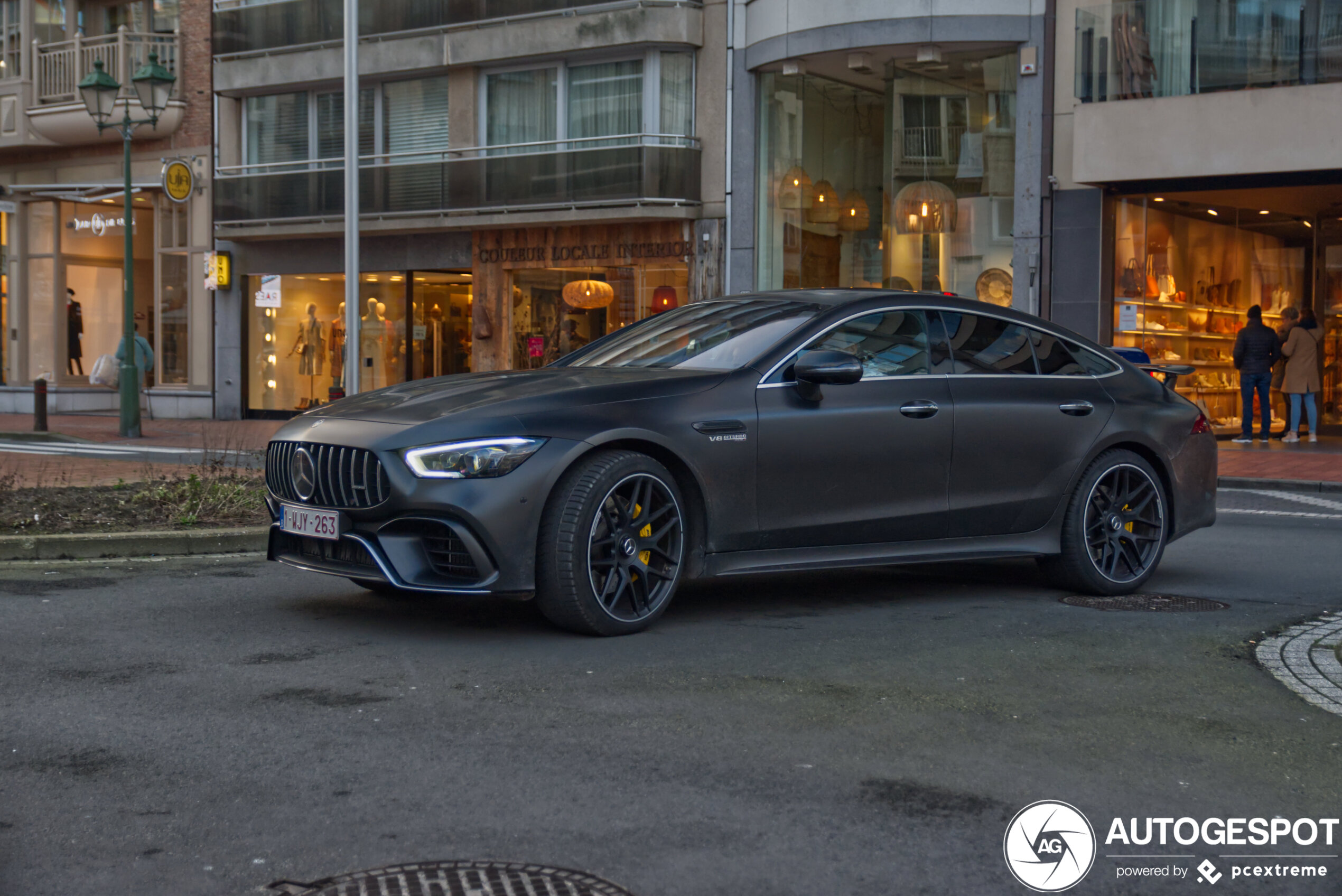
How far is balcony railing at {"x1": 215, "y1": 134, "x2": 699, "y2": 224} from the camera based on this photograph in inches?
1006

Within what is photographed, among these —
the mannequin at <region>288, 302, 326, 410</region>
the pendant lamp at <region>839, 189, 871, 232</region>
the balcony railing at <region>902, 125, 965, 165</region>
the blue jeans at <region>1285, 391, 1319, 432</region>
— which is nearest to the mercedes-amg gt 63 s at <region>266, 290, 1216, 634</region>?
the blue jeans at <region>1285, 391, 1319, 432</region>

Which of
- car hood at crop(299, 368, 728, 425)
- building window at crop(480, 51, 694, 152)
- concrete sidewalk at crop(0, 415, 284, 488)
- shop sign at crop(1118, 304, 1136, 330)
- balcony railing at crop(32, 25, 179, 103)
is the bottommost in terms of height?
concrete sidewalk at crop(0, 415, 284, 488)

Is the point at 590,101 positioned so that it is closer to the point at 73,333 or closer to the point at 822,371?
the point at 73,333

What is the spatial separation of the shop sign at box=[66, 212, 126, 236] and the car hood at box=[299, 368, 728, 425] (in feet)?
92.0


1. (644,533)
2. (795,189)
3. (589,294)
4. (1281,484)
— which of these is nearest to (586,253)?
(589,294)

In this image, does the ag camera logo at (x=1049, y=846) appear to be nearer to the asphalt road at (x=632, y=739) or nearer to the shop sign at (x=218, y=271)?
the asphalt road at (x=632, y=739)

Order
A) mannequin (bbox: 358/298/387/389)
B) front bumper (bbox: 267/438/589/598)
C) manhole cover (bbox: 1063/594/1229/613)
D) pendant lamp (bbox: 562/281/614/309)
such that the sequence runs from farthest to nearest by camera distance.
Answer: mannequin (bbox: 358/298/387/389) < pendant lamp (bbox: 562/281/614/309) < manhole cover (bbox: 1063/594/1229/613) < front bumper (bbox: 267/438/589/598)

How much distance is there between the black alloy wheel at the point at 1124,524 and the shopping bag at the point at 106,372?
26.7 meters

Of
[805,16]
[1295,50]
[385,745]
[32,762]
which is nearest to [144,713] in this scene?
[32,762]

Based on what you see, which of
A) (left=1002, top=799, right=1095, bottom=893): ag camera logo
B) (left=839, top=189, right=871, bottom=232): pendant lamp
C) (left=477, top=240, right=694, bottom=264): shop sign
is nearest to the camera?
(left=1002, top=799, right=1095, bottom=893): ag camera logo

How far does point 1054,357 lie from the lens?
299 inches

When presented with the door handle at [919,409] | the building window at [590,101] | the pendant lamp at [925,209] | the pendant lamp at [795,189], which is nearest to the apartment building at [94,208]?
the building window at [590,101]

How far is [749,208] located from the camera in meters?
25.3
